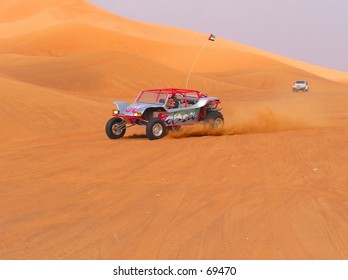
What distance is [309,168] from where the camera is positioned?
374 inches

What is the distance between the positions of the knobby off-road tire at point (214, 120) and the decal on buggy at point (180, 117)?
40 cm

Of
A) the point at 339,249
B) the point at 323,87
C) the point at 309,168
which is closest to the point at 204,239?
the point at 339,249

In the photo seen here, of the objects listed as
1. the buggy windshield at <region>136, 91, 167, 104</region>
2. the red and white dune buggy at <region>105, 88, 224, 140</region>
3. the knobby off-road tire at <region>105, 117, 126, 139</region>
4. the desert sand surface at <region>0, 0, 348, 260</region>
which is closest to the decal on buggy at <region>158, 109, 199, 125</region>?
the red and white dune buggy at <region>105, 88, 224, 140</region>

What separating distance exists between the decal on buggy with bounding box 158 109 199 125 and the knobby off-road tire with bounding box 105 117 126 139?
1057 mm

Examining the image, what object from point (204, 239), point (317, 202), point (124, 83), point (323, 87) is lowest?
point (204, 239)

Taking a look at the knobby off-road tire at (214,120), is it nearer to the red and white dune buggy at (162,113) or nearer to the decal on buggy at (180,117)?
the red and white dune buggy at (162,113)

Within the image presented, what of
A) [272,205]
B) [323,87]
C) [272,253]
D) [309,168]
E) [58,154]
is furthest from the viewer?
[323,87]

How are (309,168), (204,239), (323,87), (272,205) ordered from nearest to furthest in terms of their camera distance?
(204,239)
(272,205)
(309,168)
(323,87)

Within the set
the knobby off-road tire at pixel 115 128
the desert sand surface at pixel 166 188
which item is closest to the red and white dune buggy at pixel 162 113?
the knobby off-road tire at pixel 115 128

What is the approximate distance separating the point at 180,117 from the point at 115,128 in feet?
5.44

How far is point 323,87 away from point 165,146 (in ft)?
159

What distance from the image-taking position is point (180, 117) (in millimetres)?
14602

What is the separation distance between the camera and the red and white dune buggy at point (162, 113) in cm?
1400

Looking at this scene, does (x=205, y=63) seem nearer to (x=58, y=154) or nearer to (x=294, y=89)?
(x=294, y=89)
